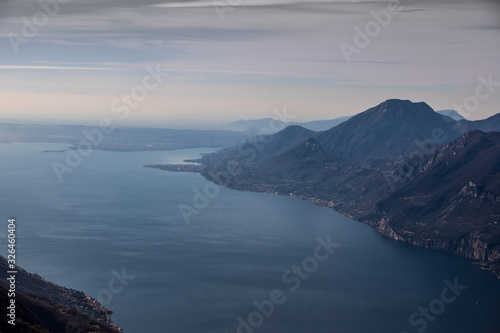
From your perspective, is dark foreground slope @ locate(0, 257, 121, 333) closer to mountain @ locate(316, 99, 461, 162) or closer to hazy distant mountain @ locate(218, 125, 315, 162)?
mountain @ locate(316, 99, 461, 162)

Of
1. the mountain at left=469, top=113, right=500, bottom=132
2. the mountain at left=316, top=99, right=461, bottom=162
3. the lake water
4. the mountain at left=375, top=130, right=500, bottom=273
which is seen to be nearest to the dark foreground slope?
the lake water

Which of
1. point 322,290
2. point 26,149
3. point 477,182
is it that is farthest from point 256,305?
point 26,149

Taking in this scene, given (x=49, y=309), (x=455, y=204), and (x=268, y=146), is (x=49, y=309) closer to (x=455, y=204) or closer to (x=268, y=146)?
(x=455, y=204)

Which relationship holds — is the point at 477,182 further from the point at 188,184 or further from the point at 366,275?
the point at 188,184

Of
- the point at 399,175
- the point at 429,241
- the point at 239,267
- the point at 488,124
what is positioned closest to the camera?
the point at 239,267

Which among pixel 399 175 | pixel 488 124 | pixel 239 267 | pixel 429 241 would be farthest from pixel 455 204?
pixel 488 124

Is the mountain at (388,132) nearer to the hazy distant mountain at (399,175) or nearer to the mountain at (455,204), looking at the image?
the hazy distant mountain at (399,175)

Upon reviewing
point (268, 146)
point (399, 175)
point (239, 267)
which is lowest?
point (239, 267)
